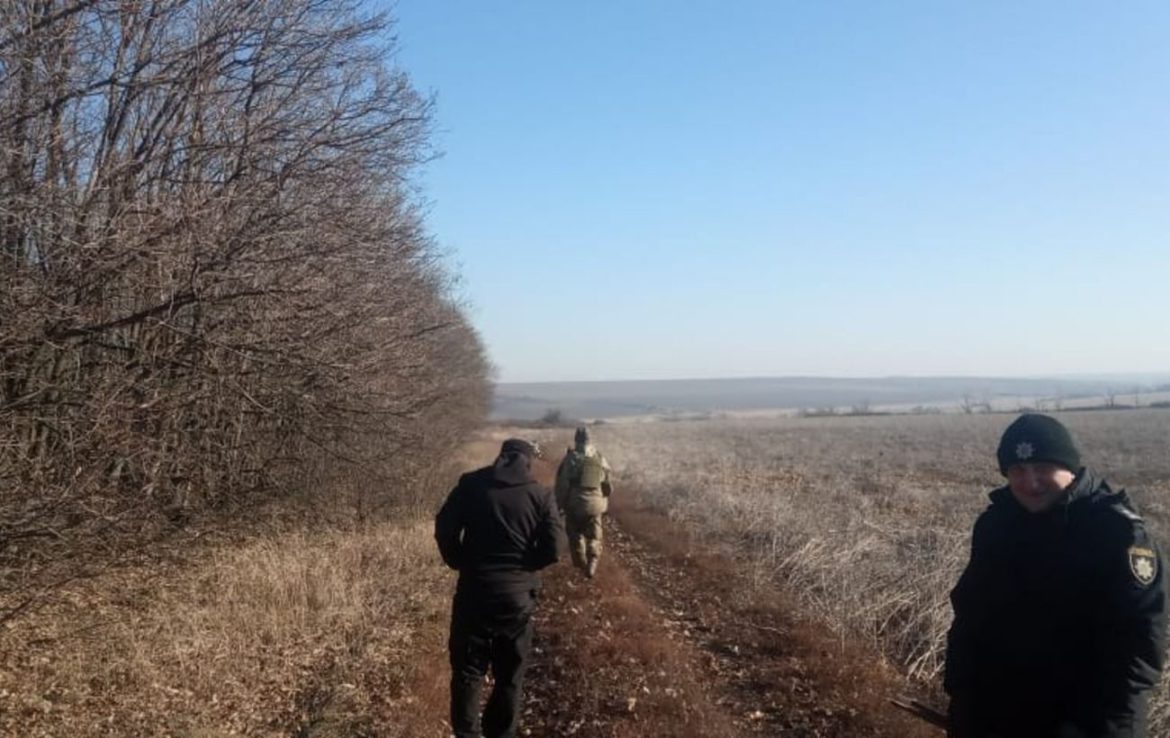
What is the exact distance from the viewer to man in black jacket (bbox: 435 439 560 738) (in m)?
5.95

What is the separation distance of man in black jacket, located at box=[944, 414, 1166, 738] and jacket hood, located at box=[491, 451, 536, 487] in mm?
2945

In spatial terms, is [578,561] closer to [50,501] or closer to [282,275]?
[282,275]

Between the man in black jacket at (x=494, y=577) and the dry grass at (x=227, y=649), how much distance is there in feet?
3.50

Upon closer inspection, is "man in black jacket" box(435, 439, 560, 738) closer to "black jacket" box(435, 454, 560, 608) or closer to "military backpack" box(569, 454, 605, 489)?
"black jacket" box(435, 454, 560, 608)

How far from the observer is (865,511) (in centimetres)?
1920

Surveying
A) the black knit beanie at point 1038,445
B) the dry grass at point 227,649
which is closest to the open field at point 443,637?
the dry grass at point 227,649

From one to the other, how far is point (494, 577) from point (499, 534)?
0.27 meters

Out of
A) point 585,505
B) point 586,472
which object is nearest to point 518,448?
point 585,505

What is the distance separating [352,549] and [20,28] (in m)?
7.88

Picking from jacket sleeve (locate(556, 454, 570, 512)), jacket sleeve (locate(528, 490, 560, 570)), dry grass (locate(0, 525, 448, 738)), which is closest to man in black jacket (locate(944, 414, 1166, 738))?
jacket sleeve (locate(528, 490, 560, 570))

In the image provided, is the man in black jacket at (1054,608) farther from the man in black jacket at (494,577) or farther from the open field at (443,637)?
the open field at (443,637)

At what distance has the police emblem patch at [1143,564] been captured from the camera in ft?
10.8

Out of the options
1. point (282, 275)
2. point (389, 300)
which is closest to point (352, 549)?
point (389, 300)

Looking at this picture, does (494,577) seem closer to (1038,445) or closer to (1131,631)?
(1038,445)
